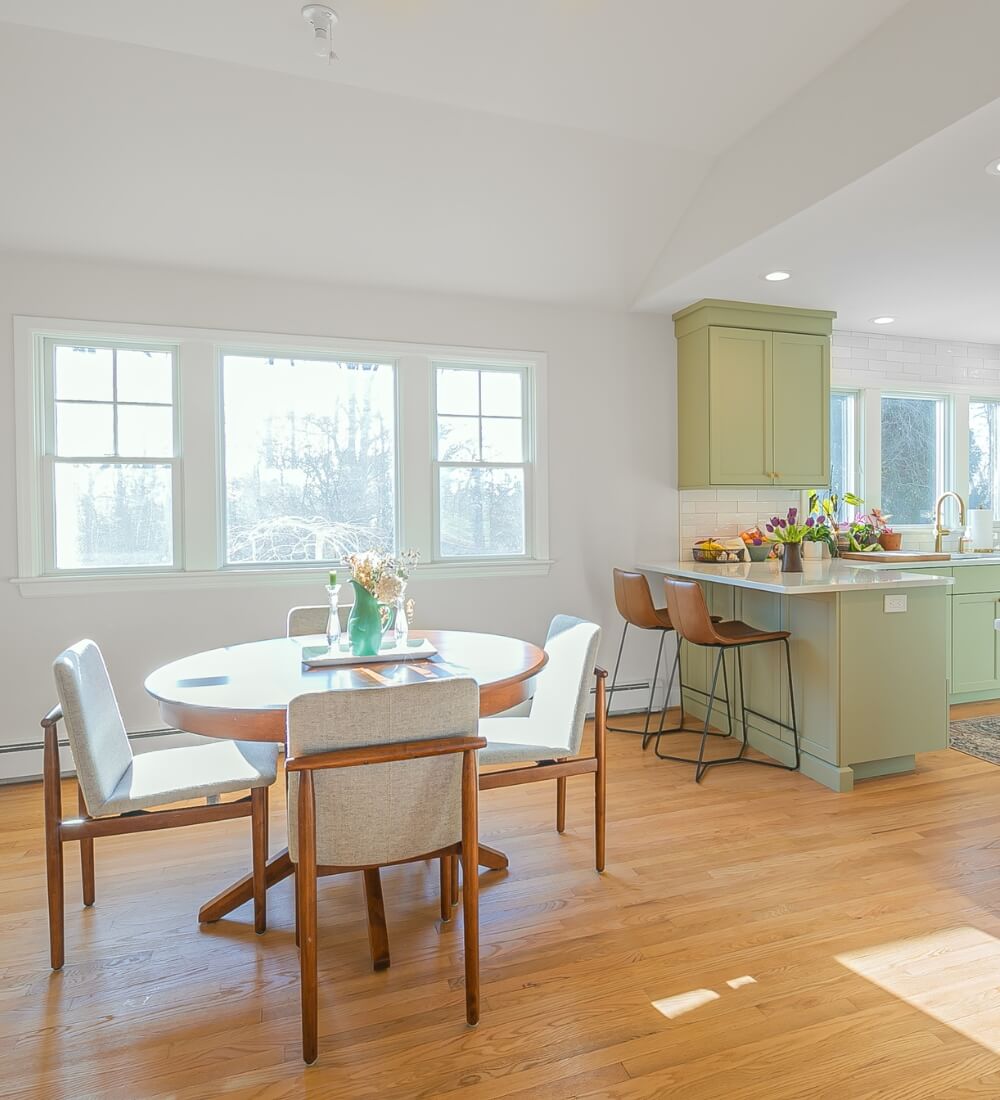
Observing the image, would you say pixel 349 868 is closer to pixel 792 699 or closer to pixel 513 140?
pixel 792 699

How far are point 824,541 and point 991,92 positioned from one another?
8.81ft

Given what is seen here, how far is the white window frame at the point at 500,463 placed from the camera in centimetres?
417

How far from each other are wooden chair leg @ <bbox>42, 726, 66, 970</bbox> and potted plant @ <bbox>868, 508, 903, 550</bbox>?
15.8 ft

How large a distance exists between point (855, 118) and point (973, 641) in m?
3.29

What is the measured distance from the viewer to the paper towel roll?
520 cm

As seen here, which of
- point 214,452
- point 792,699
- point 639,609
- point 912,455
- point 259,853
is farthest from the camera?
point 912,455

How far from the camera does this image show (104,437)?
3.63 metres

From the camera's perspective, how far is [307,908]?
1.63 m

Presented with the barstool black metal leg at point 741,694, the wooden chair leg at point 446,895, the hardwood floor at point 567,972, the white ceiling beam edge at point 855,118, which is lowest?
the hardwood floor at point 567,972

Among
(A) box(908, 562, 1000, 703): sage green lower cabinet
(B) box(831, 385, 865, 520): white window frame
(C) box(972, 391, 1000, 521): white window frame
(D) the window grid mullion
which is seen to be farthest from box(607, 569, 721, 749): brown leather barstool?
(C) box(972, 391, 1000, 521): white window frame

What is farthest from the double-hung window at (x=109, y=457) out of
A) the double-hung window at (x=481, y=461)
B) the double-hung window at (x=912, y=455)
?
the double-hung window at (x=912, y=455)

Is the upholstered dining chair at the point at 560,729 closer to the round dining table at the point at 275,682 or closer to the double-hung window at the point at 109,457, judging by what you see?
the round dining table at the point at 275,682

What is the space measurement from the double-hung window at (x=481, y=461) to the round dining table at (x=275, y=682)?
160cm

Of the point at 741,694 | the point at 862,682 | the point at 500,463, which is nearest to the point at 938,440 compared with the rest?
the point at 741,694
